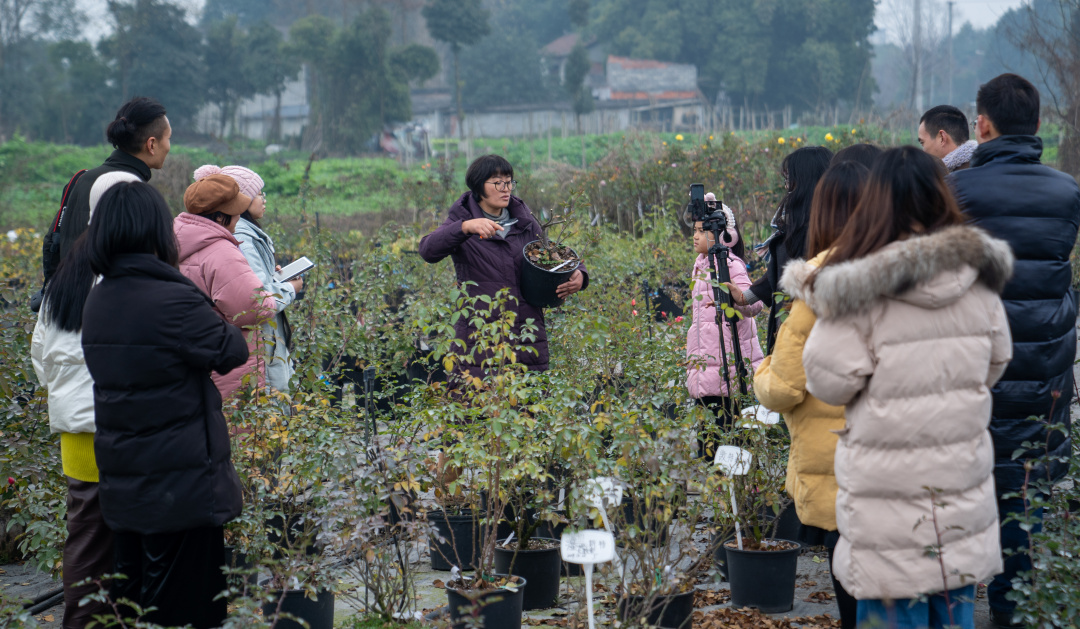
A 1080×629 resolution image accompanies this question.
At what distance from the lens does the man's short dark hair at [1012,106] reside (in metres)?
2.97

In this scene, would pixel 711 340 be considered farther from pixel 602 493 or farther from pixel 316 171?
pixel 316 171

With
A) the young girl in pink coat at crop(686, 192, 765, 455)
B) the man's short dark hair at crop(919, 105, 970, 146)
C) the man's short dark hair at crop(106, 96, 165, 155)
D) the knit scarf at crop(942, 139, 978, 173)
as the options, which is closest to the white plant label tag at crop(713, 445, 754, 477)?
the young girl in pink coat at crop(686, 192, 765, 455)

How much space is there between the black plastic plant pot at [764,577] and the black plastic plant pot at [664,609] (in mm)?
472

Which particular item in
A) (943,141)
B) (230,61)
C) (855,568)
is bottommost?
(855,568)

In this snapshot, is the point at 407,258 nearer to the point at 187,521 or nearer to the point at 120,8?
the point at 187,521

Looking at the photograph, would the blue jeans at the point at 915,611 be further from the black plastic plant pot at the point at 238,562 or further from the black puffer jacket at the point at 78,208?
the black puffer jacket at the point at 78,208

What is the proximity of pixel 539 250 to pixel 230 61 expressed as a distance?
3749 centimetres

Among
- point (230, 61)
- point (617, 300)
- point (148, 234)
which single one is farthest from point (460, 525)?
point (230, 61)

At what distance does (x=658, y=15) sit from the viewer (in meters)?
45.1

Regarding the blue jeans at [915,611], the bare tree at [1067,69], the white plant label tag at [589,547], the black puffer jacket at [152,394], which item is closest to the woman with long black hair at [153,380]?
the black puffer jacket at [152,394]

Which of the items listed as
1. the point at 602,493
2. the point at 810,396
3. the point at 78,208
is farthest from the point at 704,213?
the point at 78,208

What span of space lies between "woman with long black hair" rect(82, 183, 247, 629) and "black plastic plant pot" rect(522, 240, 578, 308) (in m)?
1.77

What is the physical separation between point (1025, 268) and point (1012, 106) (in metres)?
0.54

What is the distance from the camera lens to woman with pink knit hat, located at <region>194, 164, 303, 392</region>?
12.5ft
